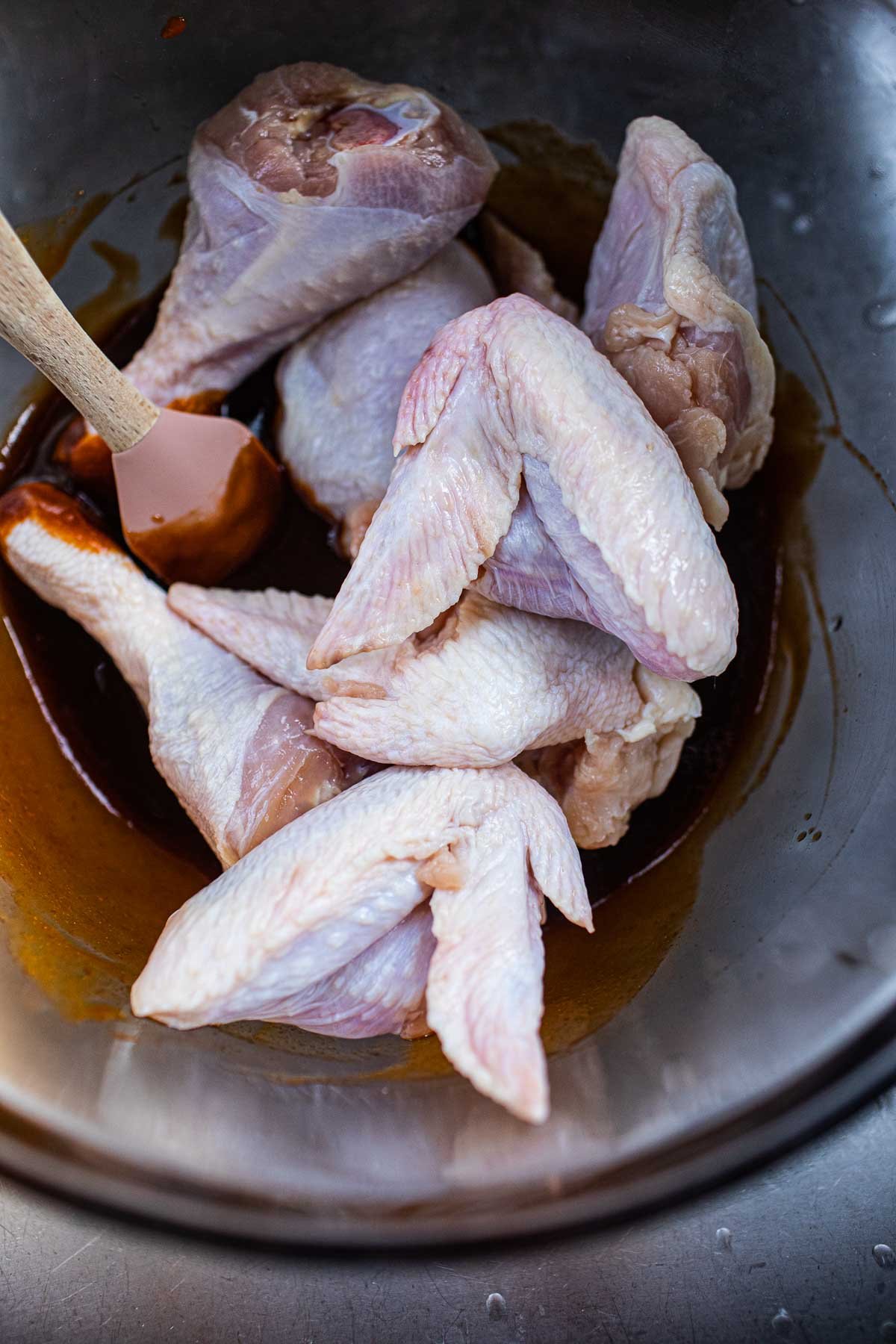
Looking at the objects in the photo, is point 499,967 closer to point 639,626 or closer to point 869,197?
point 639,626

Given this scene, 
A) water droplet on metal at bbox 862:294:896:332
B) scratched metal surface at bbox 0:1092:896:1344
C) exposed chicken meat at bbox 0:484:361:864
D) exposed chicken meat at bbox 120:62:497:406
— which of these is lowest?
scratched metal surface at bbox 0:1092:896:1344

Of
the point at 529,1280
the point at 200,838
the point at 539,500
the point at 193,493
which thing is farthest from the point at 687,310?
the point at 529,1280

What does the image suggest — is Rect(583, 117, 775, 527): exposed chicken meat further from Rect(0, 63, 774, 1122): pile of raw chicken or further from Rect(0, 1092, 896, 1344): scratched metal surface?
Rect(0, 1092, 896, 1344): scratched metal surface

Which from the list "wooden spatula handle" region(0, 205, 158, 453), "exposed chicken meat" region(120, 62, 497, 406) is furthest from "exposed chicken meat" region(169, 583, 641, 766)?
"exposed chicken meat" region(120, 62, 497, 406)

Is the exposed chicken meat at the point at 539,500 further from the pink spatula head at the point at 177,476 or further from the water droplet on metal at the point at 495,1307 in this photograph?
the water droplet on metal at the point at 495,1307

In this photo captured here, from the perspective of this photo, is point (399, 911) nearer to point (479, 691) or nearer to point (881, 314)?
point (479, 691)

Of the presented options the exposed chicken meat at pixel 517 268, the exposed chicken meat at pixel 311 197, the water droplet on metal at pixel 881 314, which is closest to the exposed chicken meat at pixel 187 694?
the exposed chicken meat at pixel 311 197
